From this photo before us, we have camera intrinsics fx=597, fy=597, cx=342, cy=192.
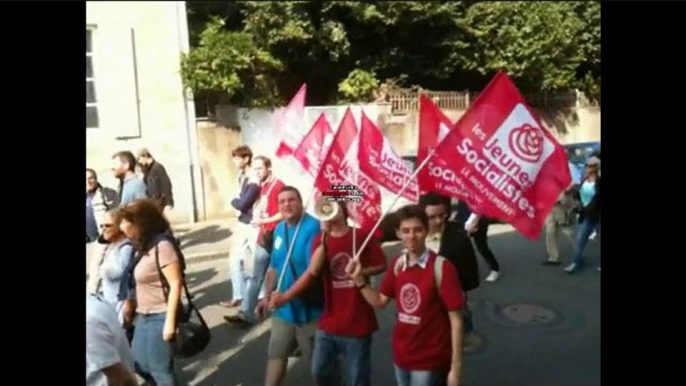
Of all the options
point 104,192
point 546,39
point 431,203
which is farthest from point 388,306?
point 546,39

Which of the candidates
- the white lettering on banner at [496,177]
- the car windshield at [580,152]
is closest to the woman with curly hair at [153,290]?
the white lettering on banner at [496,177]

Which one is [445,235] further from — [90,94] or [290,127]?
[90,94]

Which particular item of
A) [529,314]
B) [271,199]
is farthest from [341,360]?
[529,314]

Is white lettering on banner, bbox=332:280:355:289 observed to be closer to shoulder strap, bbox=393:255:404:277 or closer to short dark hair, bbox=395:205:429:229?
shoulder strap, bbox=393:255:404:277

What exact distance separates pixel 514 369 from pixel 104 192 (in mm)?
1822

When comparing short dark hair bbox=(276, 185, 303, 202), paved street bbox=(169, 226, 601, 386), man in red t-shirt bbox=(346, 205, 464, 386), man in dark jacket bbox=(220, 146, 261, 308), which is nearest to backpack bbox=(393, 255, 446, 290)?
man in red t-shirt bbox=(346, 205, 464, 386)

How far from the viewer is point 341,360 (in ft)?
7.86

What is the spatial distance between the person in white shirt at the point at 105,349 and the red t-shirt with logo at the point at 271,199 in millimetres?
669

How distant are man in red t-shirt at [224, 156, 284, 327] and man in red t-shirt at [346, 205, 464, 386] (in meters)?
0.36

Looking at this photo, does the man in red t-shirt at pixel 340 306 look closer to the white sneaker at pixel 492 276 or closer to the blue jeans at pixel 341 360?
the blue jeans at pixel 341 360

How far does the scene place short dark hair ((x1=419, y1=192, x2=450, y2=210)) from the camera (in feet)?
7.58

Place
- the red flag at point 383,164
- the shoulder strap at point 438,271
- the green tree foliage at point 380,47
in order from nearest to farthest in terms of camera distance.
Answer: the shoulder strap at point 438,271 < the red flag at point 383,164 < the green tree foliage at point 380,47

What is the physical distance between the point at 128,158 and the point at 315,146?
783mm

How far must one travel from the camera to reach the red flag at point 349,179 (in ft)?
7.67
